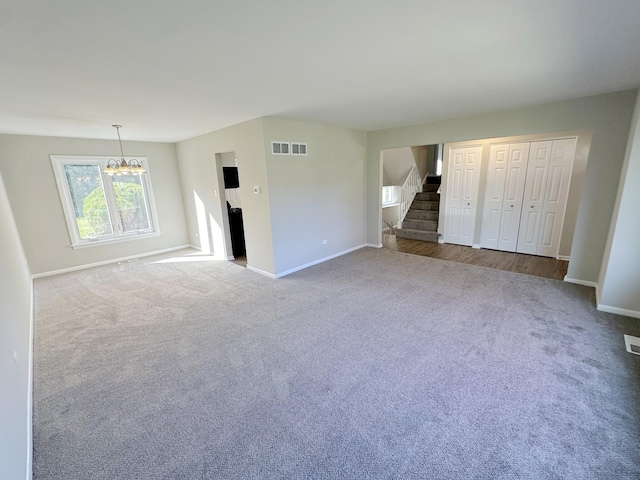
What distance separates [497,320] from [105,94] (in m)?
4.96

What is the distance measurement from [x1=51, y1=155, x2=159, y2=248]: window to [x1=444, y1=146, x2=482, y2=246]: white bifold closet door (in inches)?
280

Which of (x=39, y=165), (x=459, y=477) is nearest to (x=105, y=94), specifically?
(x=39, y=165)

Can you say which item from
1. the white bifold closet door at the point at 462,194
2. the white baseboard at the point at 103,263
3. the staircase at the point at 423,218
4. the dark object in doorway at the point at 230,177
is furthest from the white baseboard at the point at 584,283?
the white baseboard at the point at 103,263

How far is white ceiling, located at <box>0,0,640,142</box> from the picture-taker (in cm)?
148

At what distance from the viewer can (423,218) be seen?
23.9ft

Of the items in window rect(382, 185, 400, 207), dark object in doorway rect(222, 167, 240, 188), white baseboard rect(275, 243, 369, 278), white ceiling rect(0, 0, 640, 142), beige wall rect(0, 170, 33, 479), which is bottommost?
white baseboard rect(275, 243, 369, 278)

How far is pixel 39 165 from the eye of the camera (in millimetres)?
4781

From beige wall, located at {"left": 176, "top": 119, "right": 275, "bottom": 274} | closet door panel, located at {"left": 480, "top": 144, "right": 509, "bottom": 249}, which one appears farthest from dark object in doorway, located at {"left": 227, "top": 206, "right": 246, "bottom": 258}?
closet door panel, located at {"left": 480, "top": 144, "right": 509, "bottom": 249}

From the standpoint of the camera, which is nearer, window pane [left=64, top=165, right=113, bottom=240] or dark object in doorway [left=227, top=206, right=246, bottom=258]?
window pane [left=64, top=165, right=113, bottom=240]

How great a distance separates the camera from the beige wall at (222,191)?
4.31 meters

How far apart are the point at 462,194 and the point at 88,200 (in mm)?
8142

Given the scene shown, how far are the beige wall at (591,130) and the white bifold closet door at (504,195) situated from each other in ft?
4.95

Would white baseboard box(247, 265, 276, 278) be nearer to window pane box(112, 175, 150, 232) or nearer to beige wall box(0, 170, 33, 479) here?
beige wall box(0, 170, 33, 479)

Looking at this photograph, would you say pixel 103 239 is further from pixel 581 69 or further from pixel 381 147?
pixel 581 69
